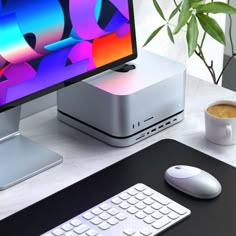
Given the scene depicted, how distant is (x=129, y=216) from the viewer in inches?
46.0

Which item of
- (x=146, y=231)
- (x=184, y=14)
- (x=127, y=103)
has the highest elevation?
(x=184, y=14)

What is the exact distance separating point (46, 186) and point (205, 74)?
3.36ft

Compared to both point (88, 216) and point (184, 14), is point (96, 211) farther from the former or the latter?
point (184, 14)

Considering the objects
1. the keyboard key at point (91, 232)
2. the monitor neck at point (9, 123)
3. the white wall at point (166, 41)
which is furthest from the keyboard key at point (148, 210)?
the white wall at point (166, 41)

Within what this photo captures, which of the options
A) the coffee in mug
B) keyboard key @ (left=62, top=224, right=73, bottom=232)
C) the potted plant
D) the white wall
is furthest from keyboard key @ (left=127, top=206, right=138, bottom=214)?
the white wall

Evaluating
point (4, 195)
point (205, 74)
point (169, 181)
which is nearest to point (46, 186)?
point (4, 195)

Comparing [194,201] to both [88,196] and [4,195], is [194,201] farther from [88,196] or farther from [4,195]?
[4,195]

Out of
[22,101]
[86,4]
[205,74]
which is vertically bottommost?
[205,74]

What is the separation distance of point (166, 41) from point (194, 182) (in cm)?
78

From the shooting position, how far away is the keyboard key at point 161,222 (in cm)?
115

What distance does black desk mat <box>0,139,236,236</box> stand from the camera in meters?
1.16

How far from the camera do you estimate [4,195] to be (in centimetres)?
125

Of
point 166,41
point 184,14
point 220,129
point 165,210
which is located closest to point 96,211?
point 165,210

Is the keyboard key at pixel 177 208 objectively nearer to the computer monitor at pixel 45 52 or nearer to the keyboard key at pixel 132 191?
the keyboard key at pixel 132 191
